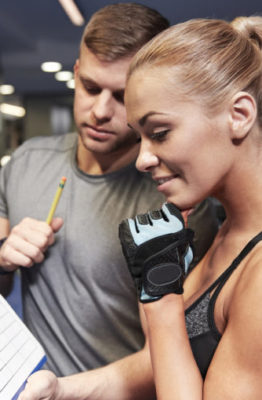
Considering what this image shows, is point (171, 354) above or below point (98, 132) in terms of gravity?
below

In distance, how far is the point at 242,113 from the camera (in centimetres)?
88

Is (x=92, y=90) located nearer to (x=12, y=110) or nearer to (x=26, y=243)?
(x=26, y=243)

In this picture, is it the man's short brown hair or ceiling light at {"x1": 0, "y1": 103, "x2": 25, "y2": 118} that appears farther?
ceiling light at {"x1": 0, "y1": 103, "x2": 25, "y2": 118}

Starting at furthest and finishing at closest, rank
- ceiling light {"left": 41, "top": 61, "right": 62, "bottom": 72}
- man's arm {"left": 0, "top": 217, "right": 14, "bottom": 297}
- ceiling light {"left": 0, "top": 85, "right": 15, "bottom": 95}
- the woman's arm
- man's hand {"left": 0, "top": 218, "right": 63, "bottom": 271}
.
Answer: ceiling light {"left": 0, "top": 85, "right": 15, "bottom": 95} < ceiling light {"left": 41, "top": 61, "right": 62, "bottom": 72} < man's arm {"left": 0, "top": 217, "right": 14, "bottom": 297} < man's hand {"left": 0, "top": 218, "right": 63, "bottom": 271} < the woman's arm

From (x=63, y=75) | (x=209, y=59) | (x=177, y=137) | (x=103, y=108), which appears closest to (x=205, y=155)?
(x=177, y=137)

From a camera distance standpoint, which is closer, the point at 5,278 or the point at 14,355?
the point at 14,355

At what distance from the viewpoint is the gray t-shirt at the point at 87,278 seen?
134 cm

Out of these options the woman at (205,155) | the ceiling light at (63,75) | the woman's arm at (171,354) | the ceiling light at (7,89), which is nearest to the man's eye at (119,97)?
the woman at (205,155)

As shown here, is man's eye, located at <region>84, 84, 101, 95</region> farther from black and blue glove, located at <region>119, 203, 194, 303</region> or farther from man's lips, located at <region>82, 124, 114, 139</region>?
black and blue glove, located at <region>119, 203, 194, 303</region>

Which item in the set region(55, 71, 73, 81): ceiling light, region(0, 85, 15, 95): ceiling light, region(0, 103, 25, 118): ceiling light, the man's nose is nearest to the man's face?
the man's nose

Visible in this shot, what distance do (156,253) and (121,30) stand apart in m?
0.70

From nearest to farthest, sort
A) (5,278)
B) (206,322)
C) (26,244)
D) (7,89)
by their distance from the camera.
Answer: (206,322), (26,244), (5,278), (7,89)

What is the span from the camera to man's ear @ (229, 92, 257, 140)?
0.88m

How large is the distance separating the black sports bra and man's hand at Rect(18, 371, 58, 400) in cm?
31
